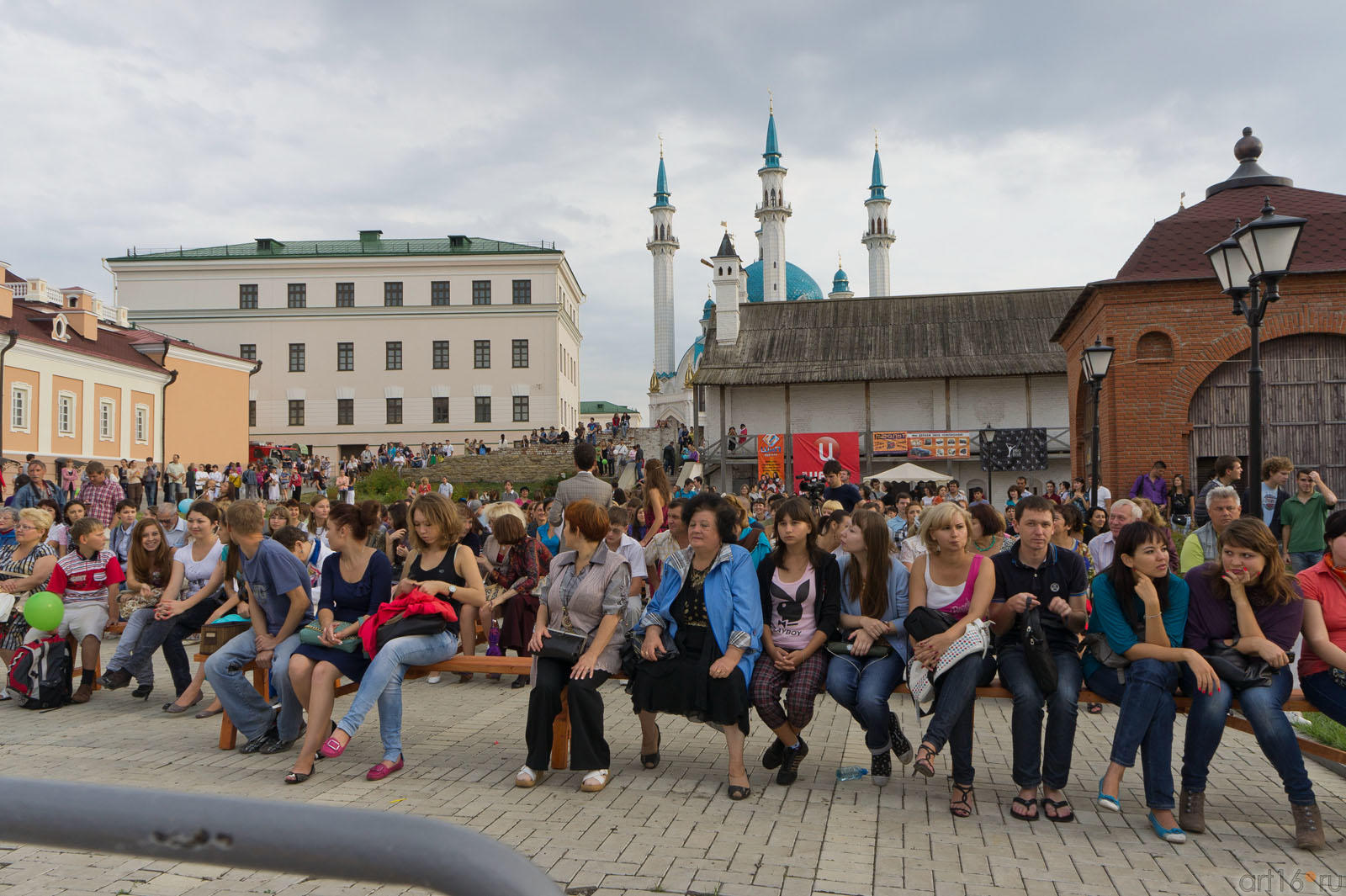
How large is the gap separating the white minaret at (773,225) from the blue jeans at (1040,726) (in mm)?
70829

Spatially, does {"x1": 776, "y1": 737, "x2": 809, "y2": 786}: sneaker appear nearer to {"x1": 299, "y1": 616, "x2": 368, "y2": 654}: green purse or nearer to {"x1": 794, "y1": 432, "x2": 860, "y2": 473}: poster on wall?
{"x1": 299, "y1": 616, "x2": 368, "y2": 654}: green purse

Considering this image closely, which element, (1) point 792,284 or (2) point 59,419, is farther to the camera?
(1) point 792,284

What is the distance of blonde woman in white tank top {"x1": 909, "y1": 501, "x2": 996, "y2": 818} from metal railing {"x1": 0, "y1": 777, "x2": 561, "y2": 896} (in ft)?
15.6

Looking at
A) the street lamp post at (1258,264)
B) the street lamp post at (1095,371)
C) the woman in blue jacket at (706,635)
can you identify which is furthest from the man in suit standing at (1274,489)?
the woman in blue jacket at (706,635)

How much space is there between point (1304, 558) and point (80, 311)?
139 feet

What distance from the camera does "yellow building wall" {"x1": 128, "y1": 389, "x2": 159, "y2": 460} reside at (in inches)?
1607

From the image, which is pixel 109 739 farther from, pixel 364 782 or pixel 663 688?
pixel 663 688

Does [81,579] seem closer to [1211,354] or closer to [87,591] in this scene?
[87,591]

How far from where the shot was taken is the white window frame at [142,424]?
4125 cm

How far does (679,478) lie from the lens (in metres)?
34.9

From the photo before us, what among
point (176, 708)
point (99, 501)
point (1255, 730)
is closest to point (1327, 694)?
point (1255, 730)

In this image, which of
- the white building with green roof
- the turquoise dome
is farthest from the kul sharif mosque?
the white building with green roof

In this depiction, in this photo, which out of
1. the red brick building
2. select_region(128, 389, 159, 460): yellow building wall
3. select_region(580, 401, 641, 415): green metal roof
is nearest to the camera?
the red brick building

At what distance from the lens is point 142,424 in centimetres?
4166
